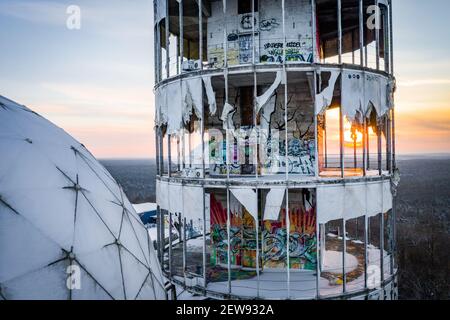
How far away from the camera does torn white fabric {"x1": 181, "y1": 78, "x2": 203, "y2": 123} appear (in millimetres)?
17780

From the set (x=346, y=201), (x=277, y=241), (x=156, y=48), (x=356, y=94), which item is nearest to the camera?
(x=346, y=201)

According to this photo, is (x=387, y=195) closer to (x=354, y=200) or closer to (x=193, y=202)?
(x=354, y=200)

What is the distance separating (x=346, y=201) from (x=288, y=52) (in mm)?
8511

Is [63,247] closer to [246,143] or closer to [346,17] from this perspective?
[246,143]

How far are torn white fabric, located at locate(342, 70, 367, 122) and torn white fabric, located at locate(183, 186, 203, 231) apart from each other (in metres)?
7.94

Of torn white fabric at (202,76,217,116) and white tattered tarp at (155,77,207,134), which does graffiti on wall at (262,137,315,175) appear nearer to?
torn white fabric at (202,76,217,116)

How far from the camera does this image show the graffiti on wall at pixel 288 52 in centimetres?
1966

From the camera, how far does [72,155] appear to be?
27.2ft

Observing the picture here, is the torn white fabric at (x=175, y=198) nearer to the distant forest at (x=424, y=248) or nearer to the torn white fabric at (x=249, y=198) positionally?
the torn white fabric at (x=249, y=198)

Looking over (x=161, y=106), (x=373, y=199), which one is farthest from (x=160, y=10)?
(x=373, y=199)

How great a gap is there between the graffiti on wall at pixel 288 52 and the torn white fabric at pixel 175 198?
8.35 meters

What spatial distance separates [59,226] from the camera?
678 centimetres

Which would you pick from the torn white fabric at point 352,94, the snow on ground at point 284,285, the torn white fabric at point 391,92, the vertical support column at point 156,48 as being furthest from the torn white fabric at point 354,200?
the vertical support column at point 156,48
